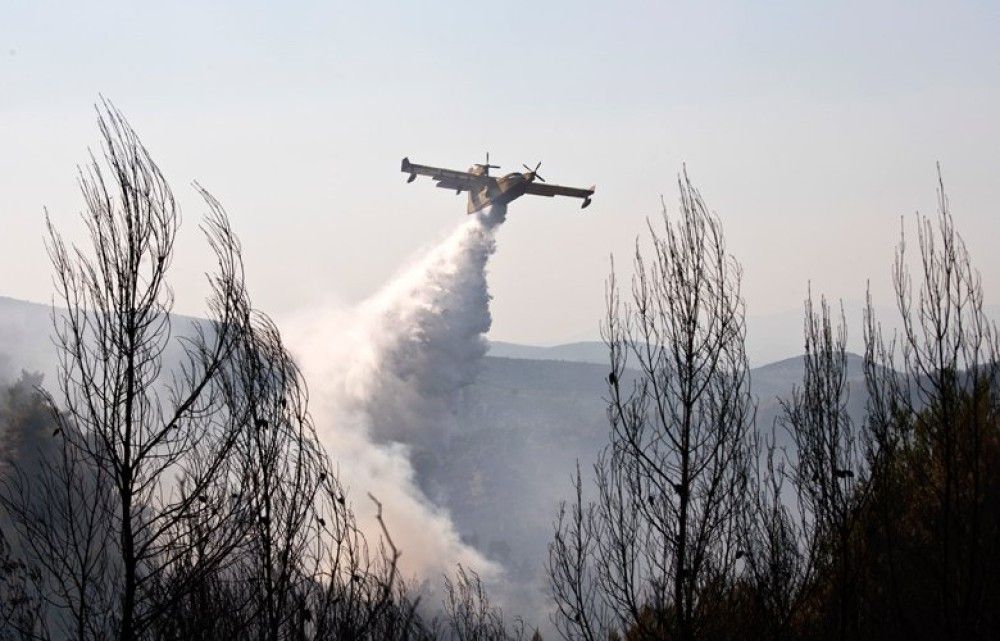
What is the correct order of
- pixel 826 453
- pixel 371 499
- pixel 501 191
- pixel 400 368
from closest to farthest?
pixel 371 499
pixel 826 453
pixel 501 191
pixel 400 368

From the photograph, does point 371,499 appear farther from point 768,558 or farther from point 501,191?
point 501,191

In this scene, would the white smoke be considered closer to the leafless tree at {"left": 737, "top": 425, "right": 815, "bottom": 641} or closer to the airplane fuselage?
the airplane fuselage

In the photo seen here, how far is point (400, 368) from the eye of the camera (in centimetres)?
8381

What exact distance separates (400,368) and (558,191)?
2257cm

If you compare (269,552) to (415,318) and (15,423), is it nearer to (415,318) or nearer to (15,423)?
(415,318)

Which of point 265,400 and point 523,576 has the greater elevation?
point 265,400

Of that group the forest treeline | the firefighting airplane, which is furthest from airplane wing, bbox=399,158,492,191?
the forest treeline

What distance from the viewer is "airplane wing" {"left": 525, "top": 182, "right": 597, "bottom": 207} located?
65375 millimetres

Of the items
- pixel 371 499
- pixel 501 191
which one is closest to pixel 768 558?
pixel 371 499

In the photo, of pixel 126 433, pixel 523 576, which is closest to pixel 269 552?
pixel 126 433

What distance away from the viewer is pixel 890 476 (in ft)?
76.5

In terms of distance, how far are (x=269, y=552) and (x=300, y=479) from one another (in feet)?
3.18

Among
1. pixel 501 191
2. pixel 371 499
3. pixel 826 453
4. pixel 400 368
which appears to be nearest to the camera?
pixel 371 499

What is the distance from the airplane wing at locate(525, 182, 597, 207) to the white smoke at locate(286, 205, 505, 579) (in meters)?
2.82
